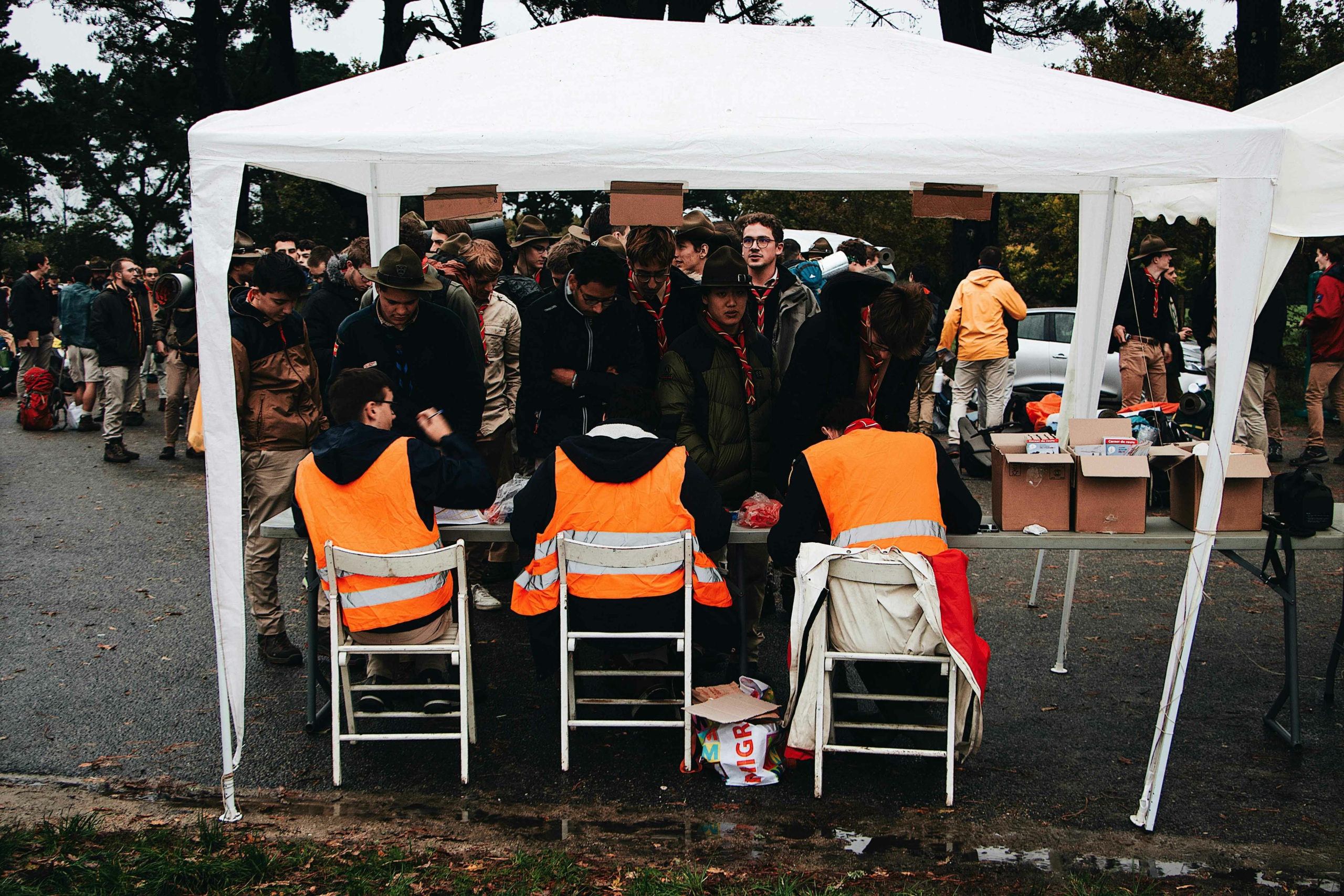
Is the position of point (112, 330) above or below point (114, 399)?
above

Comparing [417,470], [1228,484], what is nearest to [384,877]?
[417,470]

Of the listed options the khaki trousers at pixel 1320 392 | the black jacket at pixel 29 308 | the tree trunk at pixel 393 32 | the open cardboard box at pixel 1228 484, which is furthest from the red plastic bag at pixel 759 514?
the tree trunk at pixel 393 32

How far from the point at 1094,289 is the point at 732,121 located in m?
2.31

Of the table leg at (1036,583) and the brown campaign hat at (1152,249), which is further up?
the brown campaign hat at (1152,249)

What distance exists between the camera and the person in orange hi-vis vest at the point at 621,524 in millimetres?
3670

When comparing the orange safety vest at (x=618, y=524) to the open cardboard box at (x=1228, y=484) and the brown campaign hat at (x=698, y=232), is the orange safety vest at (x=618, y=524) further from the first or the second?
the brown campaign hat at (x=698, y=232)

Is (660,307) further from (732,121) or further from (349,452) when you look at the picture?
(349,452)

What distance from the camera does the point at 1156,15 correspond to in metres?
14.7

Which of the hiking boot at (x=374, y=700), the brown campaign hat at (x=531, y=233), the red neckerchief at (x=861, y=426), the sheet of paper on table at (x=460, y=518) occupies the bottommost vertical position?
the hiking boot at (x=374, y=700)

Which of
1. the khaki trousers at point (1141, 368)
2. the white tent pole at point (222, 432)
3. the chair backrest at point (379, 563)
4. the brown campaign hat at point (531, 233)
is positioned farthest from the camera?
the khaki trousers at point (1141, 368)

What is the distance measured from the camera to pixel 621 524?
3.68m

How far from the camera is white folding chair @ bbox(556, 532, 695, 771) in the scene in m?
3.62

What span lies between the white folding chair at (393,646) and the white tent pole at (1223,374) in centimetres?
240

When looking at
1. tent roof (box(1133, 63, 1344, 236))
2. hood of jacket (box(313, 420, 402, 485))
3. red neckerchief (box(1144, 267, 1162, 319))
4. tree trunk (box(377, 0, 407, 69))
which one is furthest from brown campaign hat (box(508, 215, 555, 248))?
tree trunk (box(377, 0, 407, 69))
